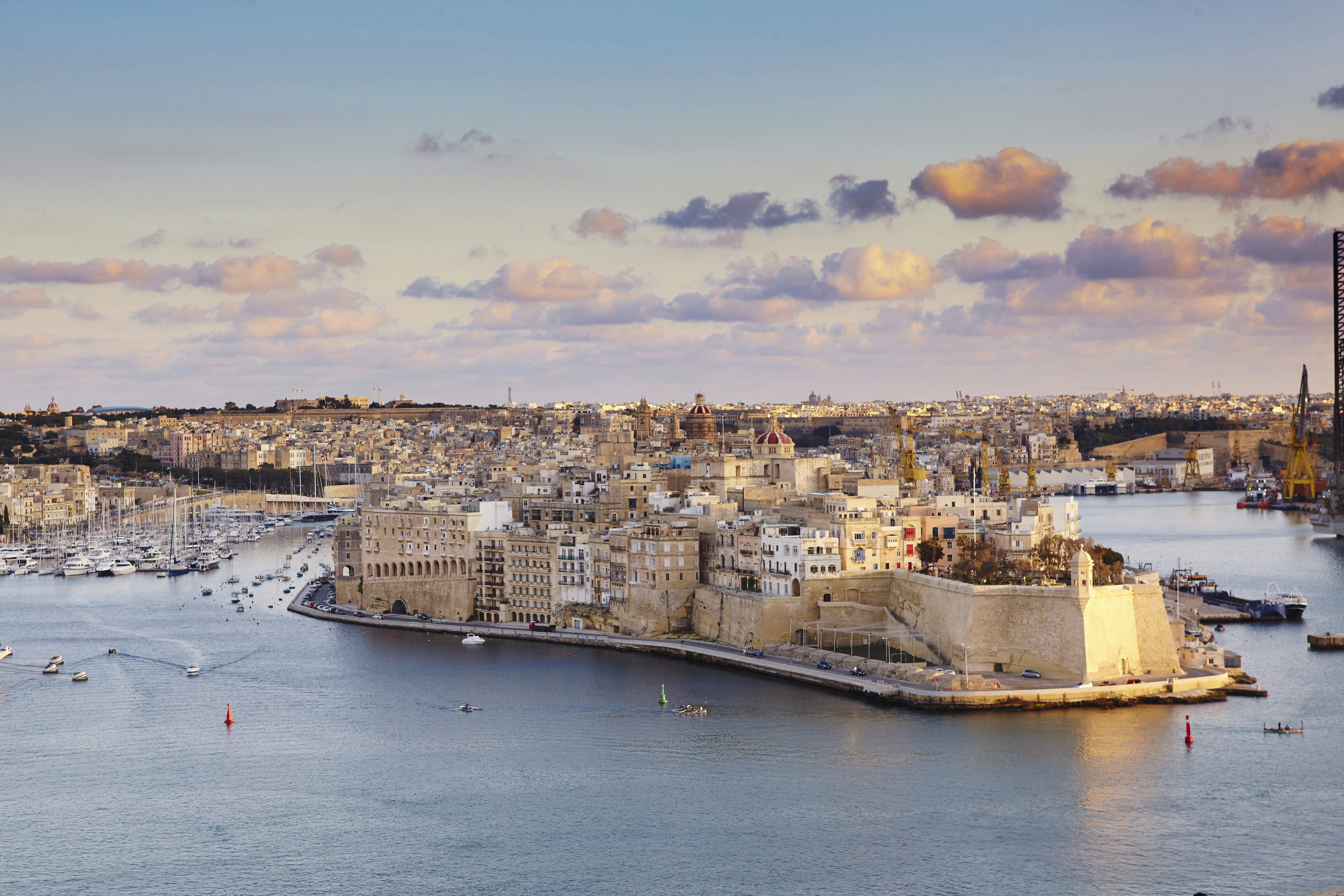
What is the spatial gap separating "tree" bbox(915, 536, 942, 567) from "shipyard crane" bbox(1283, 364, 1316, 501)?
44235 millimetres

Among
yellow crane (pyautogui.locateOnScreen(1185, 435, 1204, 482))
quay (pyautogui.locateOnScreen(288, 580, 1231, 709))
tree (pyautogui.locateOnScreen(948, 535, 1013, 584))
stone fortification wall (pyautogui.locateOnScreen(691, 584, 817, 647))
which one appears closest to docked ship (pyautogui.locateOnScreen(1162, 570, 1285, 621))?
tree (pyautogui.locateOnScreen(948, 535, 1013, 584))

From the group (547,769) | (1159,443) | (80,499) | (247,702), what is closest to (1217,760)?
(547,769)

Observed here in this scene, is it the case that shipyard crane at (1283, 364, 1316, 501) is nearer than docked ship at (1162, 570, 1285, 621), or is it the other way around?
docked ship at (1162, 570, 1285, 621)

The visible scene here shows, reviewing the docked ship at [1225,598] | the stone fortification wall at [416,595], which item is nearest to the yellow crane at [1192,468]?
the docked ship at [1225,598]

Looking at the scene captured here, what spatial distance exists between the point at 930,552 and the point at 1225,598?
9096 mm

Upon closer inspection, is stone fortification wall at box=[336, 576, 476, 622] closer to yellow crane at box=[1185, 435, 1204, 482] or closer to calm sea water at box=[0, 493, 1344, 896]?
calm sea water at box=[0, 493, 1344, 896]

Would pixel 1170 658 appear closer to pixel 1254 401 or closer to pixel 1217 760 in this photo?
pixel 1217 760

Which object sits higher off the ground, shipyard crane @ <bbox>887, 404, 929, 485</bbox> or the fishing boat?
shipyard crane @ <bbox>887, 404, 929, 485</bbox>

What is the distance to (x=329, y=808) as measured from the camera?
699 inches

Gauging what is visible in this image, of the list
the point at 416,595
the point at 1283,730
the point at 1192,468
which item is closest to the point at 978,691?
the point at 1283,730

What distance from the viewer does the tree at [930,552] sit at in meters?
26.8

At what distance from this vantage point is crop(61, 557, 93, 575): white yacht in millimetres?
43219

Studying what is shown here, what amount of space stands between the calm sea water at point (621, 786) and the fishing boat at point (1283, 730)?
0.22m

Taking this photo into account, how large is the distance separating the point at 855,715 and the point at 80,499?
46.8m
